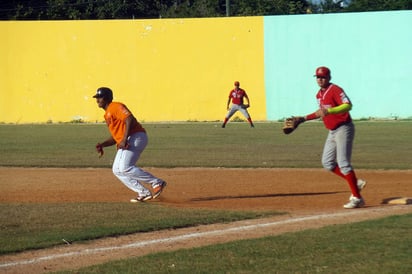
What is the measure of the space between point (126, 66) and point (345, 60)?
10375mm

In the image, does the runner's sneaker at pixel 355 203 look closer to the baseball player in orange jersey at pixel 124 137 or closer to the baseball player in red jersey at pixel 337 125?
the baseball player in red jersey at pixel 337 125

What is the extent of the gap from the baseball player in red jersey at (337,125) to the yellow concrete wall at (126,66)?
3001 cm

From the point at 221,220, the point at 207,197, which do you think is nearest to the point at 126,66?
the point at 207,197

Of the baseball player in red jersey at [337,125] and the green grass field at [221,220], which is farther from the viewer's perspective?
the baseball player in red jersey at [337,125]

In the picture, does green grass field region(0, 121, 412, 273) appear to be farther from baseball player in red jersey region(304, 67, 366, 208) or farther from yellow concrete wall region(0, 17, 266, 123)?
yellow concrete wall region(0, 17, 266, 123)

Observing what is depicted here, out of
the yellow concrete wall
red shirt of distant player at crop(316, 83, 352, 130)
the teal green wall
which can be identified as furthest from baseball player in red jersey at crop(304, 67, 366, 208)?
the yellow concrete wall

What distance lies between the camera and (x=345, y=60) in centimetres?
4091

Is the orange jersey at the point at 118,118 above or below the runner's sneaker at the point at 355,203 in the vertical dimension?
above

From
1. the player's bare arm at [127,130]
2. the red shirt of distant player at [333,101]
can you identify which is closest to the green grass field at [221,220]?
the player's bare arm at [127,130]

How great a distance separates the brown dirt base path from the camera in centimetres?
912

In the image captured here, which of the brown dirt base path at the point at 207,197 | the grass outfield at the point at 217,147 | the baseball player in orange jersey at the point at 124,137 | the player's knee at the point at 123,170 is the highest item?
the baseball player in orange jersey at the point at 124,137

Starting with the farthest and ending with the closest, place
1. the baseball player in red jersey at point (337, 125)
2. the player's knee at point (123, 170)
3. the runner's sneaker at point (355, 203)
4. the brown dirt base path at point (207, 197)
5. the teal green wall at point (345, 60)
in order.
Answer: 1. the teal green wall at point (345, 60)
2. the player's knee at point (123, 170)
3. the runner's sneaker at point (355, 203)
4. the baseball player in red jersey at point (337, 125)
5. the brown dirt base path at point (207, 197)

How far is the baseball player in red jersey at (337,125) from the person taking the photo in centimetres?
1182

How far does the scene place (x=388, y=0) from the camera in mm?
51281
